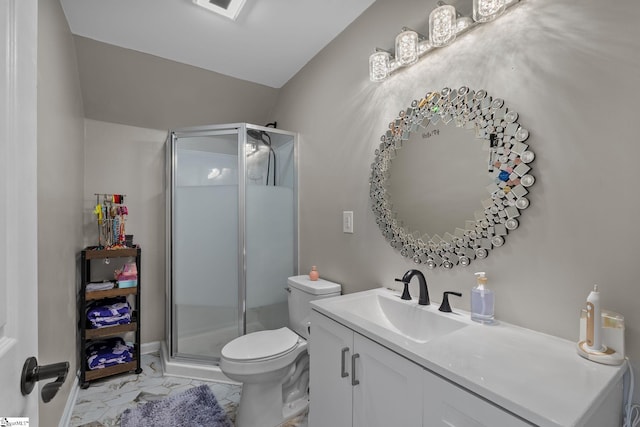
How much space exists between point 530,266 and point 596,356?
12.5 inches

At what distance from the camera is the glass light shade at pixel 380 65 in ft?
5.07

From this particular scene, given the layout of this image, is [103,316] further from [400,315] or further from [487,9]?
[487,9]

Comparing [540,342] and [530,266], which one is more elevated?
[530,266]

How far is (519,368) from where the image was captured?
2.53 ft

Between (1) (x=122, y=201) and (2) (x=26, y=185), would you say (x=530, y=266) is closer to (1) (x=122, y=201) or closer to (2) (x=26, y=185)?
(2) (x=26, y=185)

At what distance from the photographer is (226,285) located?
234 centimetres

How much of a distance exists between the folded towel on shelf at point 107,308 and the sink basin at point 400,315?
184 centimetres

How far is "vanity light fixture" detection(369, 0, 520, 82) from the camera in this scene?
3.62 ft

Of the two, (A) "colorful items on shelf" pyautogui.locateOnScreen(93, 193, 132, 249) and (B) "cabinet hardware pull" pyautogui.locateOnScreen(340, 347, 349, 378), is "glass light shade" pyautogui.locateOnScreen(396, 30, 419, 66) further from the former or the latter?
(A) "colorful items on shelf" pyautogui.locateOnScreen(93, 193, 132, 249)

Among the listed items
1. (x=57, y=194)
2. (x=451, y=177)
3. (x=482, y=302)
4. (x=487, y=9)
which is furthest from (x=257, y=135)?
(x=482, y=302)

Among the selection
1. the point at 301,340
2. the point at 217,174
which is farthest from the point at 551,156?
the point at 217,174

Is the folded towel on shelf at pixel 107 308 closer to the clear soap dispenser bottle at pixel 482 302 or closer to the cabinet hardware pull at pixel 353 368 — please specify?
the cabinet hardware pull at pixel 353 368

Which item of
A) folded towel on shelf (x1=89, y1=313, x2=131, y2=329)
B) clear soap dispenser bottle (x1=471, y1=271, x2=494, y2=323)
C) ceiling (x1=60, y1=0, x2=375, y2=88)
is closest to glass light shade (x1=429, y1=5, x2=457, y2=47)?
ceiling (x1=60, y1=0, x2=375, y2=88)

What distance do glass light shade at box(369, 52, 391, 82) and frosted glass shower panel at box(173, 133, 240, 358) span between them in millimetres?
1227
